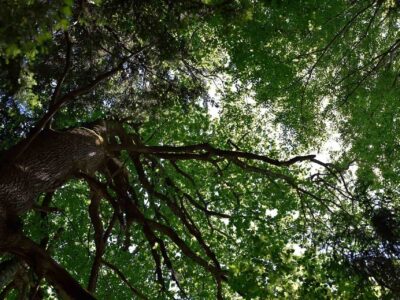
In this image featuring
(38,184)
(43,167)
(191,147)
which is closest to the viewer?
(38,184)

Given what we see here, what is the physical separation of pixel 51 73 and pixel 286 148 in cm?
681

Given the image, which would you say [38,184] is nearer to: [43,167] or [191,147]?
[43,167]

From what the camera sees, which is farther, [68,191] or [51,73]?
[68,191]

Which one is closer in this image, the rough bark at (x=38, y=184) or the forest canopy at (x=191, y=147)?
the rough bark at (x=38, y=184)

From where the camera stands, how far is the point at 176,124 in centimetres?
1107

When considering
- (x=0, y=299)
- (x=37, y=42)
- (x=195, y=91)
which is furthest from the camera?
(x=195, y=91)

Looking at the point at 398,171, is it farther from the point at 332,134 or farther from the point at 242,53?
the point at 242,53

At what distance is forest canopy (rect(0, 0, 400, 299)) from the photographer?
511 centimetres

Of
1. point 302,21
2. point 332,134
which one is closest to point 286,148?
point 332,134

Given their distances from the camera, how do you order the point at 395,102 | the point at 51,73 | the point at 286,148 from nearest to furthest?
the point at 51,73, the point at 395,102, the point at 286,148

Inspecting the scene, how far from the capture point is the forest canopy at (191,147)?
5.11 m

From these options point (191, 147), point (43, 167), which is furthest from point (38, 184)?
point (191, 147)

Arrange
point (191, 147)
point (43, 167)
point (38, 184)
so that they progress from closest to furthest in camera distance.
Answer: point (38, 184), point (43, 167), point (191, 147)

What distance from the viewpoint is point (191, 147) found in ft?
22.6
